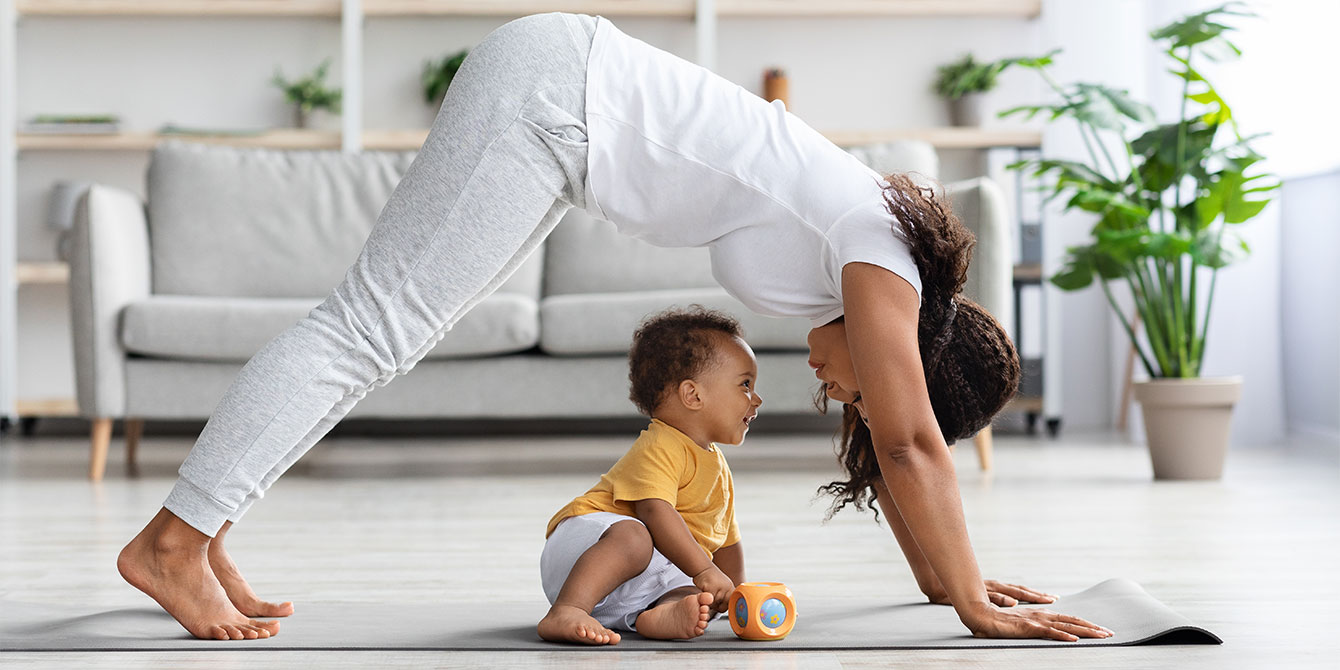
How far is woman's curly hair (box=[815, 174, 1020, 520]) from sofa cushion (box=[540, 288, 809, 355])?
4.83 ft

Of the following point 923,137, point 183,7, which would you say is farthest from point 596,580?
point 183,7

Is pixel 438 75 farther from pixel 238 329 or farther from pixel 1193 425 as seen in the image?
pixel 1193 425

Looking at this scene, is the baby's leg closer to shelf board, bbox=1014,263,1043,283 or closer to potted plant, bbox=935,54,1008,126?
shelf board, bbox=1014,263,1043,283

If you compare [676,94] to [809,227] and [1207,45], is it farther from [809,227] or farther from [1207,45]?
[1207,45]

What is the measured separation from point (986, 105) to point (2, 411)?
3.43 metres

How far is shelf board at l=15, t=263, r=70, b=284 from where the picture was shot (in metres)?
4.08

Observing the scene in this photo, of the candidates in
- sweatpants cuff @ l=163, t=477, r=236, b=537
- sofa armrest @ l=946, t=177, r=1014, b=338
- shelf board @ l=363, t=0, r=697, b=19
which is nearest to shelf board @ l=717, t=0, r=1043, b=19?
shelf board @ l=363, t=0, r=697, b=19

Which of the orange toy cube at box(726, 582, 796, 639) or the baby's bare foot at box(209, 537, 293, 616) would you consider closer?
the orange toy cube at box(726, 582, 796, 639)

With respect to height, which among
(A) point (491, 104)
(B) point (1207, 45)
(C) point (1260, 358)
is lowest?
(C) point (1260, 358)

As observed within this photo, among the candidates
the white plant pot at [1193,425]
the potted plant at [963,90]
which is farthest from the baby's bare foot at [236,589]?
the potted plant at [963,90]

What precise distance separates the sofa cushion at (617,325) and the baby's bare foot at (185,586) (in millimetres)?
1641

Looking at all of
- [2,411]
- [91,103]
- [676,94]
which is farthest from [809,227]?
[91,103]

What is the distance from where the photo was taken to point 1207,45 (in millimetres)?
2873

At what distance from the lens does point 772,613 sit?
50.8 inches
